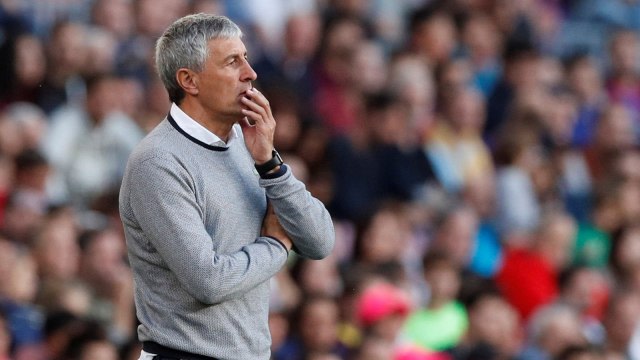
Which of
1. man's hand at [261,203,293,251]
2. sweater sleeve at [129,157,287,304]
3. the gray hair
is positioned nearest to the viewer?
sweater sleeve at [129,157,287,304]

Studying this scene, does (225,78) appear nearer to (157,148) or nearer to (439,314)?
(157,148)

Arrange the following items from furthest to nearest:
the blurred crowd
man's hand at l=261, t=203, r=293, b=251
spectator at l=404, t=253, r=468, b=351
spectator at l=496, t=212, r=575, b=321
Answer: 1. spectator at l=496, t=212, r=575, b=321
2. spectator at l=404, t=253, r=468, b=351
3. the blurred crowd
4. man's hand at l=261, t=203, r=293, b=251

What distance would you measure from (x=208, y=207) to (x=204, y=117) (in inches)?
10.8

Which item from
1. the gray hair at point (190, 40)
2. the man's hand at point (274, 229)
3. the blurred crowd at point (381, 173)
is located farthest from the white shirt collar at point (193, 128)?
the blurred crowd at point (381, 173)

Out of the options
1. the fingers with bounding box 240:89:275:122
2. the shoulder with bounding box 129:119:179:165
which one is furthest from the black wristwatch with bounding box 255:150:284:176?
the shoulder with bounding box 129:119:179:165

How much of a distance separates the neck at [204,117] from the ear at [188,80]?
6cm

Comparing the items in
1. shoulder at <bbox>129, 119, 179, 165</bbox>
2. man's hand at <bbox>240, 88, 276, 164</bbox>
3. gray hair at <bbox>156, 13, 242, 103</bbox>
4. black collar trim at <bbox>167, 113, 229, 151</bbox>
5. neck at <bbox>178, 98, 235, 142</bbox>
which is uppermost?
gray hair at <bbox>156, 13, 242, 103</bbox>

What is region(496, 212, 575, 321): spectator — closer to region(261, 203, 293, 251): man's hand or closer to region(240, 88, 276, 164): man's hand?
region(261, 203, 293, 251): man's hand

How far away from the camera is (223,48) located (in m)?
4.25

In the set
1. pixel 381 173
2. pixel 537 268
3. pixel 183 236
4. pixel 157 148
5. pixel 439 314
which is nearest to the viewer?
pixel 183 236

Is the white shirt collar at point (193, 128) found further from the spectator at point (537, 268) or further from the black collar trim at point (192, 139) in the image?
the spectator at point (537, 268)

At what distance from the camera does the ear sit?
14.0 feet

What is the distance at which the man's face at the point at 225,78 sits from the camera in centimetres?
425

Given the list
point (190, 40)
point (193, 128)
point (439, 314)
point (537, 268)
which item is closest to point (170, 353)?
point (193, 128)
